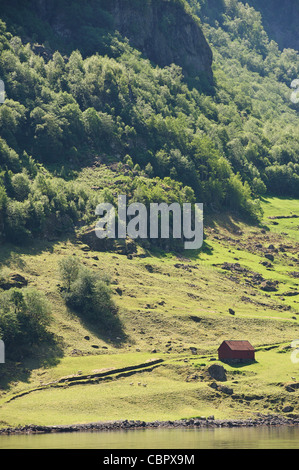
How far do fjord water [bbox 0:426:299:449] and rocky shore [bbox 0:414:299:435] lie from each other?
3.59 meters

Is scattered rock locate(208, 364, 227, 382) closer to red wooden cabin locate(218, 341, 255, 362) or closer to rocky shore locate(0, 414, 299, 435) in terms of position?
red wooden cabin locate(218, 341, 255, 362)

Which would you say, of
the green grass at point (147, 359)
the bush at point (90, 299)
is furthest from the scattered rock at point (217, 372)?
the bush at point (90, 299)

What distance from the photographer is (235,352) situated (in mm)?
161500

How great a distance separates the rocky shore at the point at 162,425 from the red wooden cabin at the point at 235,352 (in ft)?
82.0

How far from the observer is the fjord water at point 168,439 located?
10606 cm

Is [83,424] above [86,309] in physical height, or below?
below

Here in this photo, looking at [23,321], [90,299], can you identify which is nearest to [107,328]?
[90,299]

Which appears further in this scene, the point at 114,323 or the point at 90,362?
the point at 114,323

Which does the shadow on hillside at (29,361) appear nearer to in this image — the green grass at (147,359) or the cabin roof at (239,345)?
the green grass at (147,359)

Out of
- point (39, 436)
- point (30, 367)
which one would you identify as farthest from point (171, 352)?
point (39, 436)

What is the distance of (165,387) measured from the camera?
146 metres

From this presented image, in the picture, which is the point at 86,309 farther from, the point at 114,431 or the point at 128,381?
the point at 114,431

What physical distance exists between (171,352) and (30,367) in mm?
29490
